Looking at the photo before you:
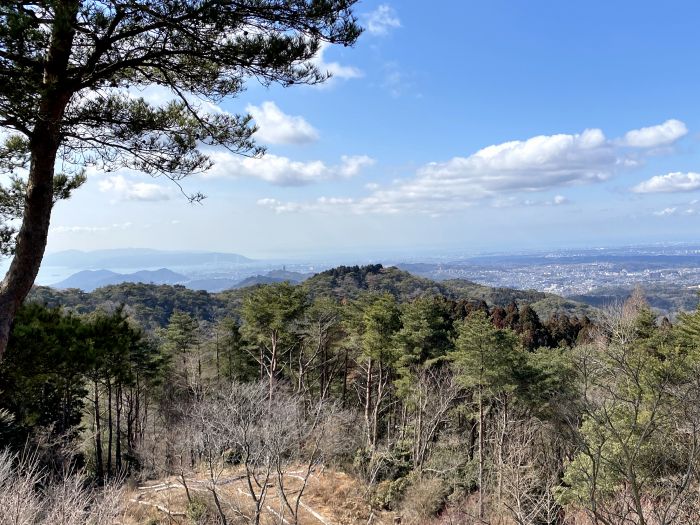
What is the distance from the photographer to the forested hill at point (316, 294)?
58.6 meters

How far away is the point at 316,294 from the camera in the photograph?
58562 millimetres

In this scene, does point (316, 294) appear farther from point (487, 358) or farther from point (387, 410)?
point (487, 358)

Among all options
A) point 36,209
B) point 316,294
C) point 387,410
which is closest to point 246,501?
point 36,209

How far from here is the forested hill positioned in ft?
192

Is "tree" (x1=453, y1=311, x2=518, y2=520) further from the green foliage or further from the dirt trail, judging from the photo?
the dirt trail

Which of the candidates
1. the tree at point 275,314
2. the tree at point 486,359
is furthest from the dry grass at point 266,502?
the tree at point 275,314

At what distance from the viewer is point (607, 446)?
11.0m

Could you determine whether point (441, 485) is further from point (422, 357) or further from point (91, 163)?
point (91, 163)

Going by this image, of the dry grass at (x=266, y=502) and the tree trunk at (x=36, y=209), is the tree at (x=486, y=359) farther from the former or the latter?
the tree trunk at (x=36, y=209)

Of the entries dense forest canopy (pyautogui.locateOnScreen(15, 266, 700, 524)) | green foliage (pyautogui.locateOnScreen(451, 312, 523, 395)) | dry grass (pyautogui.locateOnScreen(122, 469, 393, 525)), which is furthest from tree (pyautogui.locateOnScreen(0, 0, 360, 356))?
green foliage (pyautogui.locateOnScreen(451, 312, 523, 395))

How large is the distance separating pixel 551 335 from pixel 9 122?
32.2 metres

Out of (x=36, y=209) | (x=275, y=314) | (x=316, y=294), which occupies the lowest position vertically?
(x=316, y=294)

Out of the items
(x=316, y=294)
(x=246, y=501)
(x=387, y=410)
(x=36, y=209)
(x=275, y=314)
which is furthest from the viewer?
(x=316, y=294)

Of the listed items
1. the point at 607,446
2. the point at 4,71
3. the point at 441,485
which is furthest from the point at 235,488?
the point at 4,71
